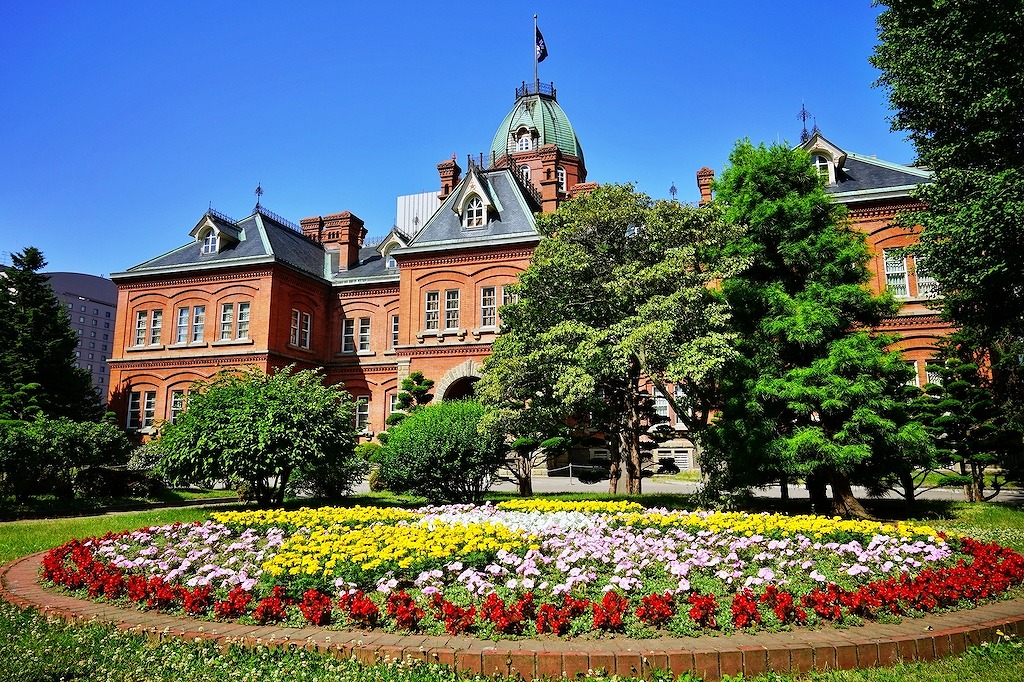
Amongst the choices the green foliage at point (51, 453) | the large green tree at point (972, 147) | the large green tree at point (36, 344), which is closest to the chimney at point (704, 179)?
the large green tree at point (972, 147)

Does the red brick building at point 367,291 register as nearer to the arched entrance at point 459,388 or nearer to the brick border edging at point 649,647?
the arched entrance at point 459,388

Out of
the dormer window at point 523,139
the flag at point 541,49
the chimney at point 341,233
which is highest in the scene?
the flag at point 541,49

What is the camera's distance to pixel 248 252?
115 ft

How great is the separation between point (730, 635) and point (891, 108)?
1701 centimetres

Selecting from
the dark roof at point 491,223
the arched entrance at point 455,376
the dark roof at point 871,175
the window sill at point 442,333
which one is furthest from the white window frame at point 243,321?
the dark roof at point 871,175

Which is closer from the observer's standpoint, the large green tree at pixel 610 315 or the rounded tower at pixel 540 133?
the large green tree at pixel 610 315

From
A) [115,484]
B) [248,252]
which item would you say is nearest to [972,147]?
[115,484]

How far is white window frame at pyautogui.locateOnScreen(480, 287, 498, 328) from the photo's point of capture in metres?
31.1

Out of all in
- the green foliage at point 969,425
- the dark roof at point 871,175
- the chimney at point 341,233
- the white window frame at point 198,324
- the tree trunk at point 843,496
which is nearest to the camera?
the tree trunk at point 843,496

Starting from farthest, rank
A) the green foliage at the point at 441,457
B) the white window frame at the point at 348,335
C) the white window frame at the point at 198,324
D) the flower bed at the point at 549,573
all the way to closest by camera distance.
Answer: the white window frame at the point at 348,335
the white window frame at the point at 198,324
the green foliage at the point at 441,457
the flower bed at the point at 549,573

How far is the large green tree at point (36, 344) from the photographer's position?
1310 inches

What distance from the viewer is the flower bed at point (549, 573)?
17.7ft

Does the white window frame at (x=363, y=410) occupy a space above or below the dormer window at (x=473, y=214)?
below

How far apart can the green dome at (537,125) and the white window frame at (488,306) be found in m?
20.5
